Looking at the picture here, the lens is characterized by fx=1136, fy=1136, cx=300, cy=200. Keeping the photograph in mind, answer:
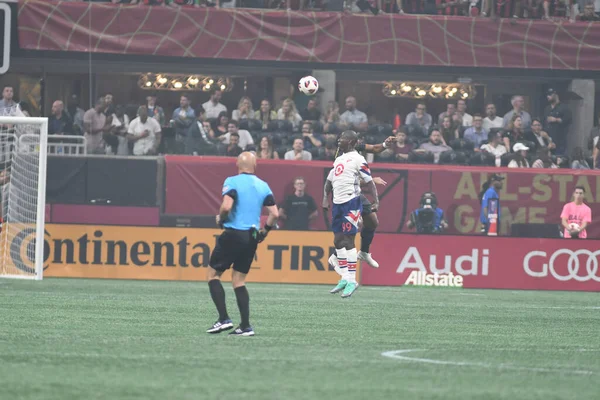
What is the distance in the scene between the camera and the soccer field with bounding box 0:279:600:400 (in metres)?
7.63

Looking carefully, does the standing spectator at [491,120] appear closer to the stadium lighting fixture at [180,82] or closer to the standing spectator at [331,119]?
the standing spectator at [331,119]

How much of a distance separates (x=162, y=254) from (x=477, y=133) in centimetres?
920


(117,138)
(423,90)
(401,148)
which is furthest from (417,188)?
(423,90)

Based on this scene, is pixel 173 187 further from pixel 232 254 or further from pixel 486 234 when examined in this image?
pixel 232 254

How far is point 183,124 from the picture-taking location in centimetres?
2659

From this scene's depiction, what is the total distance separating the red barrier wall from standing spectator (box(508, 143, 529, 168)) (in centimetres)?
104

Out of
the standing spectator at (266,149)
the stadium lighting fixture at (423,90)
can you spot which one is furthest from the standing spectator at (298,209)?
the stadium lighting fixture at (423,90)

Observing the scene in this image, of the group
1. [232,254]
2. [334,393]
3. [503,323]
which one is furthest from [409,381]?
[503,323]

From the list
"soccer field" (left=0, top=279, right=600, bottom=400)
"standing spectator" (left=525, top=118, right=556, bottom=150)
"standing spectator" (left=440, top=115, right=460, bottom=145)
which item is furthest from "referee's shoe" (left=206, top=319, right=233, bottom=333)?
"standing spectator" (left=525, top=118, right=556, bottom=150)

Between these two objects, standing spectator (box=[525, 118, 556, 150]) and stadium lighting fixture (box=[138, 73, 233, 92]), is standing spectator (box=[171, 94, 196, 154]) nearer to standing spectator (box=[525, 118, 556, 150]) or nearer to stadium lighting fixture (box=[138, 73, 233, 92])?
stadium lighting fixture (box=[138, 73, 233, 92])

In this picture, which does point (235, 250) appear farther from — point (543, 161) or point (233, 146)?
point (543, 161)

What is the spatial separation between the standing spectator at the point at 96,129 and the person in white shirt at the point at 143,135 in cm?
68

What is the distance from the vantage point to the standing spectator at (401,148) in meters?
26.2

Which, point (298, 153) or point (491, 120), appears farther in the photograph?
point (491, 120)
